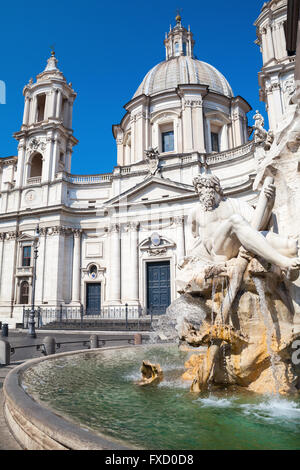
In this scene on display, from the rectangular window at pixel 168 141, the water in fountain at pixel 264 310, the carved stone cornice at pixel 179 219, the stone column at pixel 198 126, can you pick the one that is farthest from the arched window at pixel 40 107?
the water in fountain at pixel 264 310

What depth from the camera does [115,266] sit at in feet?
86.4

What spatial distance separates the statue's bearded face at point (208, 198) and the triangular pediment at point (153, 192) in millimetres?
20575

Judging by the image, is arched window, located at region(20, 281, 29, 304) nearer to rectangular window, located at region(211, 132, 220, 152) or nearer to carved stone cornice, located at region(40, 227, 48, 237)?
carved stone cornice, located at region(40, 227, 48, 237)

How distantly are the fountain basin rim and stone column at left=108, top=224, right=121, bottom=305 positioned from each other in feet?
72.4

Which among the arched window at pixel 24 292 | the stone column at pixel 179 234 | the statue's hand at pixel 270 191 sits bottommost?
the arched window at pixel 24 292

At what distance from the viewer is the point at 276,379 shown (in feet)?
12.3

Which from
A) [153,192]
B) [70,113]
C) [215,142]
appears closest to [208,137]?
[215,142]

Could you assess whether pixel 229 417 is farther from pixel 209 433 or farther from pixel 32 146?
pixel 32 146

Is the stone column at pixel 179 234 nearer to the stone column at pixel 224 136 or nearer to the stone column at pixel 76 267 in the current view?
the stone column at pixel 76 267

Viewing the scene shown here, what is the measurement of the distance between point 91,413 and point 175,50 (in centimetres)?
4433

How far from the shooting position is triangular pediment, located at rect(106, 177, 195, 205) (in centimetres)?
2559

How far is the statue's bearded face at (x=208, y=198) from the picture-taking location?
16.0 feet

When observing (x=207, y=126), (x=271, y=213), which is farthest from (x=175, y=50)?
(x=271, y=213)
